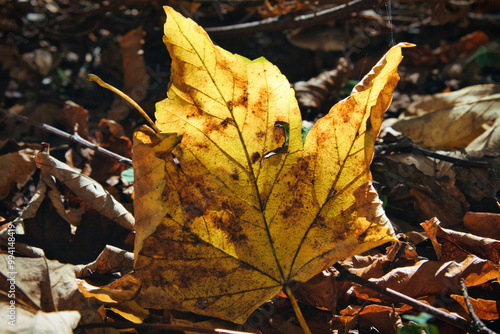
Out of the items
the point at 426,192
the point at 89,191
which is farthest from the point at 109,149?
the point at 426,192

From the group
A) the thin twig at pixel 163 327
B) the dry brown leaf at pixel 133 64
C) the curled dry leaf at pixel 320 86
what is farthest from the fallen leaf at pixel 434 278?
the dry brown leaf at pixel 133 64

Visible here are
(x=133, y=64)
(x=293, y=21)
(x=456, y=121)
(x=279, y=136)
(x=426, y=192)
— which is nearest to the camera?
(x=279, y=136)

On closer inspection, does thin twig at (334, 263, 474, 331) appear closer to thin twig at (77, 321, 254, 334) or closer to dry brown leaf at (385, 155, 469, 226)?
thin twig at (77, 321, 254, 334)

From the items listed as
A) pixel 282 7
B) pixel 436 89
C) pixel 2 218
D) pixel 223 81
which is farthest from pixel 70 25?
pixel 436 89

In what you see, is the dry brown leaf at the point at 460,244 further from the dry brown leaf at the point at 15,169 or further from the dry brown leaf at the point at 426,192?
the dry brown leaf at the point at 15,169

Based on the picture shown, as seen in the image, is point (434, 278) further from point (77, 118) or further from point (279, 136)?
point (77, 118)

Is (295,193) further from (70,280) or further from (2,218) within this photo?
(2,218)
